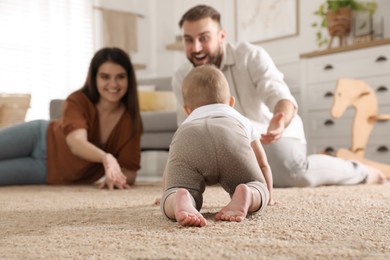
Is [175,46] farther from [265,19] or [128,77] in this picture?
[128,77]

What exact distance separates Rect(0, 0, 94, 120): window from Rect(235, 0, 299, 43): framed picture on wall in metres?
1.58

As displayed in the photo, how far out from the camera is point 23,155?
237 cm

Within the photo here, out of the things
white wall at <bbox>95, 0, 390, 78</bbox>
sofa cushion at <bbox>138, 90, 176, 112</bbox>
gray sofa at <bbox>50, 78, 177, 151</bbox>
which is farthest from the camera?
white wall at <bbox>95, 0, 390, 78</bbox>

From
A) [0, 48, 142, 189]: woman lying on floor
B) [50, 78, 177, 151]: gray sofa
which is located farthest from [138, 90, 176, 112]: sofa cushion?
[0, 48, 142, 189]: woman lying on floor

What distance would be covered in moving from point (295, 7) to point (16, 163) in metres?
2.93

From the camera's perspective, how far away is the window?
4.69m

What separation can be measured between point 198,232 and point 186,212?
0.06 m

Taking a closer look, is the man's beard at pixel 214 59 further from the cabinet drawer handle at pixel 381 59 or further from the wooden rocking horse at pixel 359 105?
the cabinet drawer handle at pixel 381 59

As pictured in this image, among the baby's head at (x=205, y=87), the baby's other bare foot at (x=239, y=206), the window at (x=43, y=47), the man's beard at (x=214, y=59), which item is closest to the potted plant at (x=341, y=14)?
the man's beard at (x=214, y=59)

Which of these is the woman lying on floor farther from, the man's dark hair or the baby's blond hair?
the baby's blond hair

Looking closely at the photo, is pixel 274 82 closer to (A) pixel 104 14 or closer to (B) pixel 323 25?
(B) pixel 323 25

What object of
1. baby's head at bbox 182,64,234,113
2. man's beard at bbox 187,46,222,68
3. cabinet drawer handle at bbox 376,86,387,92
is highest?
man's beard at bbox 187,46,222,68

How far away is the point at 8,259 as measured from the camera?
722 millimetres

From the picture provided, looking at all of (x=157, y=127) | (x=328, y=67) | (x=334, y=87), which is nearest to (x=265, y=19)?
(x=328, y=67)
